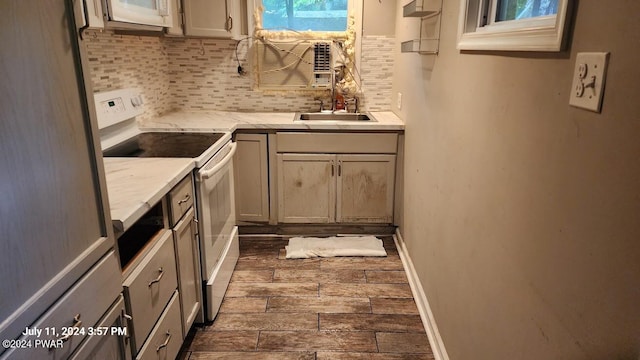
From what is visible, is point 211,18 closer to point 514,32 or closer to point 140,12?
point 140,12

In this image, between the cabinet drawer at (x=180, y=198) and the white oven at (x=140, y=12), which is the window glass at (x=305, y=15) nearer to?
the white oven at (x=140, y=12)

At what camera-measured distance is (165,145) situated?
2.27 meters

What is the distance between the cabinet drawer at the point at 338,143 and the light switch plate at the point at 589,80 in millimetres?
2074

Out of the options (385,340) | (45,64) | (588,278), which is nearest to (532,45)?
(588,278)

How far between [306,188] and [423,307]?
48.0 inches

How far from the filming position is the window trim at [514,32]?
0.93 m

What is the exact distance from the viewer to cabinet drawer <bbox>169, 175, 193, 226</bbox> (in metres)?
1.71

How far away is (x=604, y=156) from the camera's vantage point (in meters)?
0.79

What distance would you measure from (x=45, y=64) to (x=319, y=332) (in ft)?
5.58

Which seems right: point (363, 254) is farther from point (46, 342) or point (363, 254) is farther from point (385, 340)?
point (46, 342)

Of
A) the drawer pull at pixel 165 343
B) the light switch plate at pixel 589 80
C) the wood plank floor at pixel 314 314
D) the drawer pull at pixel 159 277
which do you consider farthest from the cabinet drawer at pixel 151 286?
the light switch plate at pixel 589 80

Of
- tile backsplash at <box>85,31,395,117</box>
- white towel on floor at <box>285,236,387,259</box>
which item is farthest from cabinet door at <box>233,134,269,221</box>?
tile backsplash at <box>85,31,395,117</box>

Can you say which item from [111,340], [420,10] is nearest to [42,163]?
[111,340]

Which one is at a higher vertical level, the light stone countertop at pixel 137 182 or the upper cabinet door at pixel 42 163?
the upper cabinet door at pixel 42 163
